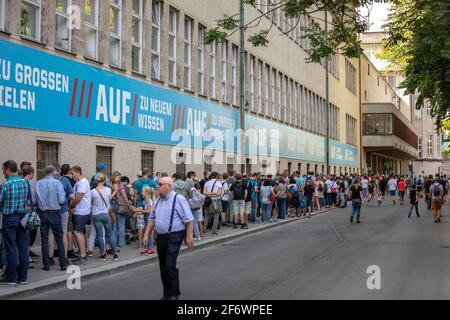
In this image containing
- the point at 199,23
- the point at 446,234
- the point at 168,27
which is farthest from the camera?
the point at 199,23

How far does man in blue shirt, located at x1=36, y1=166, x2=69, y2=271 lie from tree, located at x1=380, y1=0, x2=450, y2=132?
8032 millimetres

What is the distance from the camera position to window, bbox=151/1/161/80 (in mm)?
23469

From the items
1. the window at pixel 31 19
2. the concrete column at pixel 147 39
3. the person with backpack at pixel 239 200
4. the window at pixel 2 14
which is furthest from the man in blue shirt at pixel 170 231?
the concrete column at pixel 147 39

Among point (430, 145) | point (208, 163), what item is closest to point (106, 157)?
point (208, 163)

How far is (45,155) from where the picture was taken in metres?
16.5

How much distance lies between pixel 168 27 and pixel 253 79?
11.5 metres

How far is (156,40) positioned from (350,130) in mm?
46797

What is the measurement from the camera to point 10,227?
10.6m

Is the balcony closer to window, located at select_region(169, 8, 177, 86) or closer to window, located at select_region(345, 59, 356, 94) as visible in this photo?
window, located at select_region(345, 59, 356, 94)

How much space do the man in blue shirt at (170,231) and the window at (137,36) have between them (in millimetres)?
12725

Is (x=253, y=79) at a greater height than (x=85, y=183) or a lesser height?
greater

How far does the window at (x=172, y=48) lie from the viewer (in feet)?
81.7
